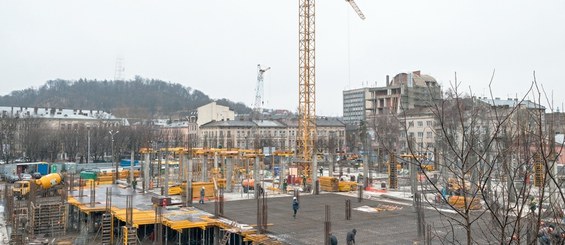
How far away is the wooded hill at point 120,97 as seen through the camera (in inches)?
5315

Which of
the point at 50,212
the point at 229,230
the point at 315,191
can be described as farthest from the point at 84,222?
the point at 315,191

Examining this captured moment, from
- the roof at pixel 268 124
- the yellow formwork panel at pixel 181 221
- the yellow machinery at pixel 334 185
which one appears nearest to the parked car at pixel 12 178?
the yellow formwork panel at pixel 181 221

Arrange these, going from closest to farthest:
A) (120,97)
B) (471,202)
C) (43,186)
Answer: (471,202) < (43,186) < (120,97)

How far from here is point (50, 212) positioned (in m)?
20.2

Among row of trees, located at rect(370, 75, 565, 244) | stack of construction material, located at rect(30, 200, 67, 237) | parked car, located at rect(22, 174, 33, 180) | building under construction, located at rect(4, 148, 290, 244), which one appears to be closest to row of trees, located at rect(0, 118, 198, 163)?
parked car, located at rect(22, 174, 33, 180)

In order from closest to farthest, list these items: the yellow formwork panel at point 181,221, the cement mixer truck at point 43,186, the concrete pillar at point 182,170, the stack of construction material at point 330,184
→ the yellow formwork panel at point 181,221, the cement mixer truck at point 43,186, the stack of construction material at point 330,184, the concrete pillar at point 182,170

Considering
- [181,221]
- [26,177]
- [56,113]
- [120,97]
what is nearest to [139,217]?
[181,221]

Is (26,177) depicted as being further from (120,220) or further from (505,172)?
(505,172)

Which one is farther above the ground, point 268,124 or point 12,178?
point 268,124

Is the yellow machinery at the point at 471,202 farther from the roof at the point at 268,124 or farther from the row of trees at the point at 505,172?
the roof at the point at 268,124

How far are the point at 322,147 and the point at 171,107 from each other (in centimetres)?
8613

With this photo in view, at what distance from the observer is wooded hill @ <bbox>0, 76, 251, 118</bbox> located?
135000 millimetres

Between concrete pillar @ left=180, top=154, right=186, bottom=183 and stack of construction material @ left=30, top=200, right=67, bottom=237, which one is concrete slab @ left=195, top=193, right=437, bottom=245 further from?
concrete pillar @ left=180, top=154, right=186, bottom=183

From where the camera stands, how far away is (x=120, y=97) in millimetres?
148125
